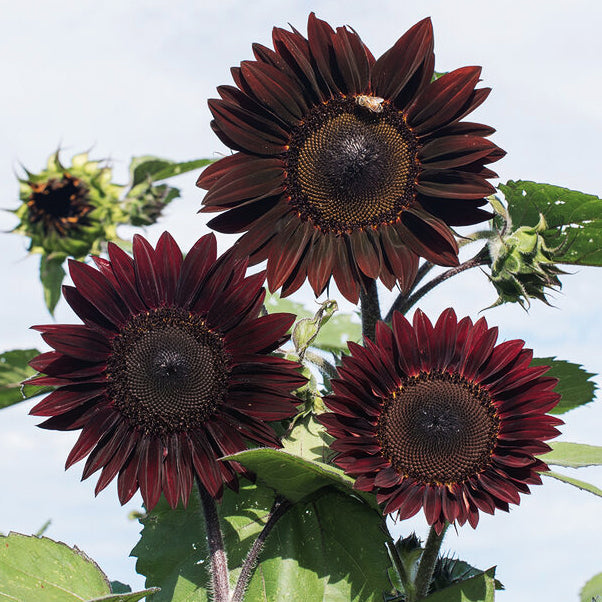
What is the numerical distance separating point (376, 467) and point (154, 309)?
0.44 meters

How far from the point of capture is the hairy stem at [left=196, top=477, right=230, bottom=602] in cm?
147

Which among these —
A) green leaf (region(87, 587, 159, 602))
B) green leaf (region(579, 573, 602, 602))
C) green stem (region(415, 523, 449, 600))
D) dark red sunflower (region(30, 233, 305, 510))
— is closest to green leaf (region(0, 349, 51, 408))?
dark red sunflower (region(30, 233, 305, 510))

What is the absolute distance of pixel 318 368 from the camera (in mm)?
1710

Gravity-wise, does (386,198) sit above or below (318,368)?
above

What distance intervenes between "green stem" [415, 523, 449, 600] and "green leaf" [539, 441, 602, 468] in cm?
28

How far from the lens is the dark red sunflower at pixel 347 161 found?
148 cm

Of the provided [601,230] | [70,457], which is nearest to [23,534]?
[70,457]

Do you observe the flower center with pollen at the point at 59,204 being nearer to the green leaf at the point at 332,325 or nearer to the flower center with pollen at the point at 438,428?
the green leaf at the point at 332,325

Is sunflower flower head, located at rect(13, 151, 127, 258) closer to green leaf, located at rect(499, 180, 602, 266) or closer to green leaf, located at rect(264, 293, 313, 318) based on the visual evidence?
green leaf, located at rect(264, 293, 313, 318)

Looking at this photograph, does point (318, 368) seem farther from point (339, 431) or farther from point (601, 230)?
point (601, 230)

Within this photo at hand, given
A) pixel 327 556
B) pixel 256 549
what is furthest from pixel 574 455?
pixel 256 549

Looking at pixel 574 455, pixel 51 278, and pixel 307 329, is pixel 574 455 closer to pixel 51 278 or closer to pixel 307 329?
pixel 307 329

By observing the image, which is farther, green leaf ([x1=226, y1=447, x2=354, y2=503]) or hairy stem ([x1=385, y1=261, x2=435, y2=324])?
hairy stem ([x1=385, y1=261, x2=435, y2=324])

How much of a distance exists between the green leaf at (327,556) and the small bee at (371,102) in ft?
2.14
